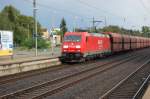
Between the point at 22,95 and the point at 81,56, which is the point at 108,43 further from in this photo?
the point at 22,95

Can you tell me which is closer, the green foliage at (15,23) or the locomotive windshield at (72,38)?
the locomotive windshield at (72,38)

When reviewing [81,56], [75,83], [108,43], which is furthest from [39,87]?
[108,43]

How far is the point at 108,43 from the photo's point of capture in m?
48.8

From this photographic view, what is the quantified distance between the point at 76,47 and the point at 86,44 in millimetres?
1146

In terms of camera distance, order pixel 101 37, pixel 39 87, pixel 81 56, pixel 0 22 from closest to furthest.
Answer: pixel 39 87, pixel 81 56, pixel 101 37, pixel 0 22

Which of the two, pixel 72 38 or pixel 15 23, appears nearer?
pixel 72 38

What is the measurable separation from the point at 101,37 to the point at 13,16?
89993 millimetres

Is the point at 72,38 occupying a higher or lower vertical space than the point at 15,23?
lower

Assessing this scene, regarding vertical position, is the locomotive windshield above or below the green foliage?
below

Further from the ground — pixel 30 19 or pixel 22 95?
pixel 30 19

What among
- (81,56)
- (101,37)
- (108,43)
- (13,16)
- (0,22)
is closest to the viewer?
(81,56)

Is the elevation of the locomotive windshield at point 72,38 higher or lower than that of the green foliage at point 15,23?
lower

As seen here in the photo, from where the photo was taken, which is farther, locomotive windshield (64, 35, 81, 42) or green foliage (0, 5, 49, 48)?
green foliage (0, 5, 49, 48)

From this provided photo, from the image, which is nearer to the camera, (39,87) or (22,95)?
(22,95)
